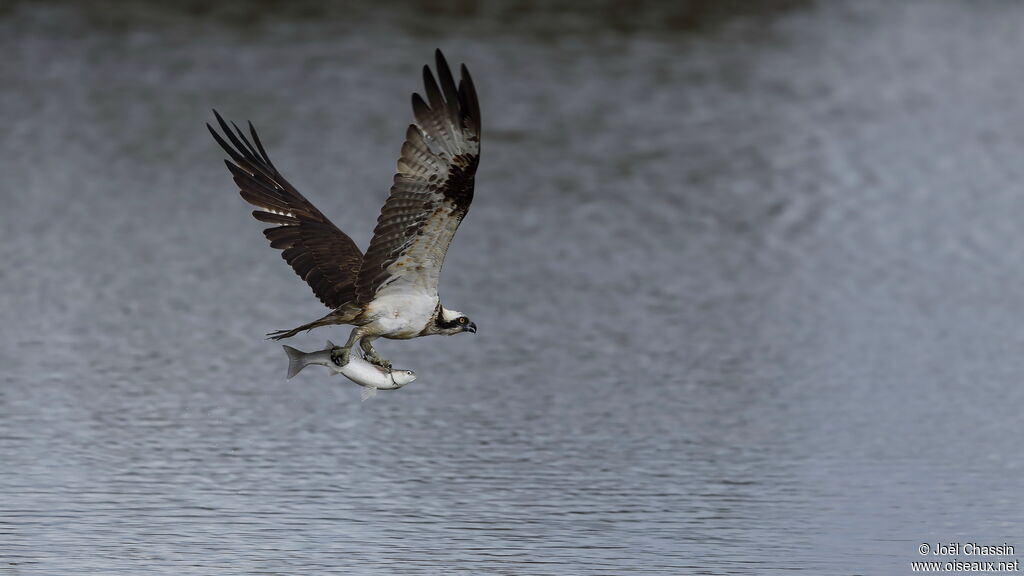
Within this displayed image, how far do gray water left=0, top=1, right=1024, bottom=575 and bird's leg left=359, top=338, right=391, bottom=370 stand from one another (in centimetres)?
96

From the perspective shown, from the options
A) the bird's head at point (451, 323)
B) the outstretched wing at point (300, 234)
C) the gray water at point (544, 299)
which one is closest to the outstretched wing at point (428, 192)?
the bird's head at point (451, 323)

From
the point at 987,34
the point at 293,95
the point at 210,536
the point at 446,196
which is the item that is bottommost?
the point at 210,536

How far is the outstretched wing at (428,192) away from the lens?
7891mm

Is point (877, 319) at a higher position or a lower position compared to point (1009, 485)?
higher

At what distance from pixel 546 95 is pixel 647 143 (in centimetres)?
193

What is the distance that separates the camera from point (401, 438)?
10562mm

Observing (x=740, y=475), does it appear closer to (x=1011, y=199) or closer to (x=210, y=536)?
(x=210, y=536)

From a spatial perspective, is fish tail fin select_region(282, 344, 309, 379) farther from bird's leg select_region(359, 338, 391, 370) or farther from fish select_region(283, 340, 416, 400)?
bird's leg select_region(359, 338, 391, 370)

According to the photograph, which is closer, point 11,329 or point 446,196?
point 446,196

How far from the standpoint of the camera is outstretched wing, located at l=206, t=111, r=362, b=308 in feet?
30.0

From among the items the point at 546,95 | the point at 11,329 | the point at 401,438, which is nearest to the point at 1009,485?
the point at 401,438

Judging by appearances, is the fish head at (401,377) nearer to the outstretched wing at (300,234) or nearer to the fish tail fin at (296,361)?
the fish tail fin at (296,361)

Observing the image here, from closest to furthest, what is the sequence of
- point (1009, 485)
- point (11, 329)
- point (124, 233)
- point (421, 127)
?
1. point (421, 127)
2. point (1009, 485)
3. point (11, 329)
4. point (124, 233)

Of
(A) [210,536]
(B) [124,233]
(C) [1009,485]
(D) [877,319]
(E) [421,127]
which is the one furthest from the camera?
(B) [124,233]
